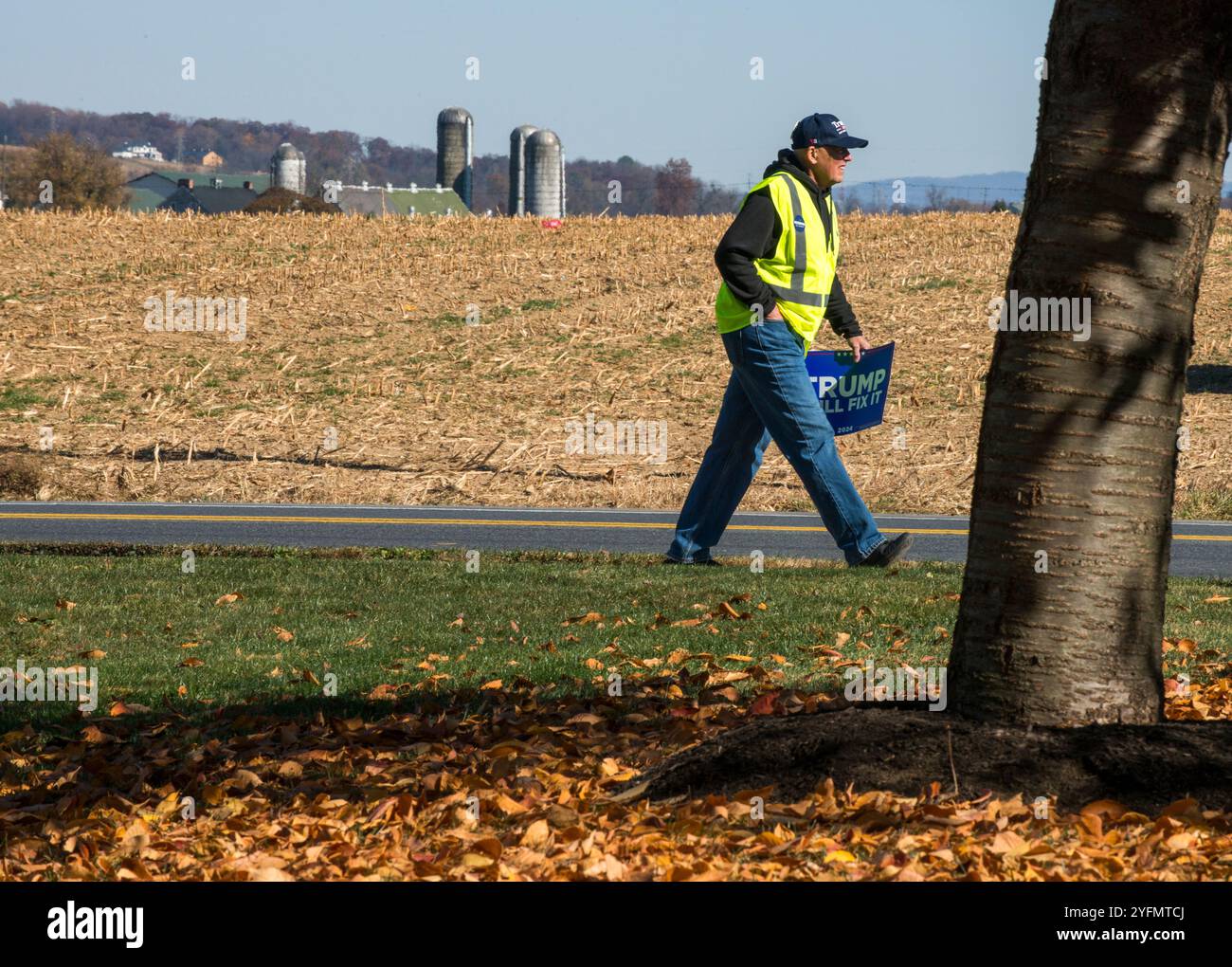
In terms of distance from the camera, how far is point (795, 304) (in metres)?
8.91

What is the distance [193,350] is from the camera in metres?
24.2

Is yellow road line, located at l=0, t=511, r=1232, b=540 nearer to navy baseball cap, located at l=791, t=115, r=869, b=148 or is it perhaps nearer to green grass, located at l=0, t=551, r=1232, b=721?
green grass, located at l=0, t=551, r=1232, b=721

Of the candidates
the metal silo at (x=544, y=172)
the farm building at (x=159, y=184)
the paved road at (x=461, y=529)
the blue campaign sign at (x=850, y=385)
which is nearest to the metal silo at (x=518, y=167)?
the metal silo at (x=544, y=172)

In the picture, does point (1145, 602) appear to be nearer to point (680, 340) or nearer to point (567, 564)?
point (567, 564)

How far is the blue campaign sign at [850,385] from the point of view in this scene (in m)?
9.56

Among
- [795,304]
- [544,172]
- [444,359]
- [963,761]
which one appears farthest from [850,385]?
[544,172]

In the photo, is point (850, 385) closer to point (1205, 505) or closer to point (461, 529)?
point (461, 529)

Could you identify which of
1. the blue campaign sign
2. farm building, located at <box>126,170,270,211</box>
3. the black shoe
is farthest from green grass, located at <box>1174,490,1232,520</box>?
farm building, located at <box>126,170,270,211</box>

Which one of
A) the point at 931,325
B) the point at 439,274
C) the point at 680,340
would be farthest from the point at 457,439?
the point at 439,274

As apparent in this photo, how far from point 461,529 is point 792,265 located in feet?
17.7

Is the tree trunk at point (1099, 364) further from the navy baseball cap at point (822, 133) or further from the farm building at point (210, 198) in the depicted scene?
the farm building at point (210, 198)

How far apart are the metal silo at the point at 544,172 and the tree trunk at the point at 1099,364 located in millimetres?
79441

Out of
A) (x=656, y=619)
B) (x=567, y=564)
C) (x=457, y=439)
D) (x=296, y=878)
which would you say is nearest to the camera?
(x=296, y=878)

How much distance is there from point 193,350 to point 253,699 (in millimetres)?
18741
